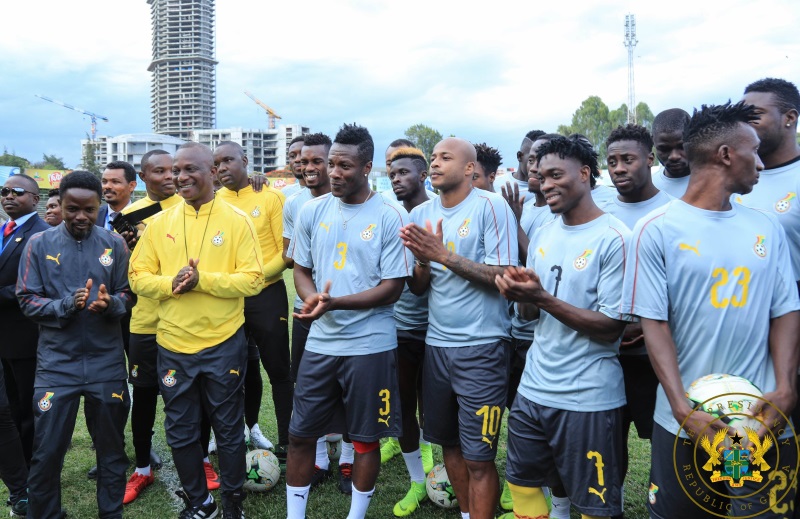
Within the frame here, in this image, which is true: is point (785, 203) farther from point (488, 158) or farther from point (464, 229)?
point (488, 158)

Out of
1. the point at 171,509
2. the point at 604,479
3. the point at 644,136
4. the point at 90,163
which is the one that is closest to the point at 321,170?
the point at 644,136

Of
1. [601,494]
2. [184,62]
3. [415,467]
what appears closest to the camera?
[601,494]

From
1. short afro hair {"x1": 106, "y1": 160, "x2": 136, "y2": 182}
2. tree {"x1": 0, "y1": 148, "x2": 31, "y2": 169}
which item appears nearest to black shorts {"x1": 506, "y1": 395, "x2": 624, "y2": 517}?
short afro hair {"x1": 106, "y1": 160, "x2": 136, "y2": 182}

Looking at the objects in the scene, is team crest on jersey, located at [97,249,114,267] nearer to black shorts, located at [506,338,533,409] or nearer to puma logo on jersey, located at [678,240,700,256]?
black shorts, located at [506,338,533,409]

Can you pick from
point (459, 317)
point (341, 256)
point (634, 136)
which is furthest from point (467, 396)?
point (634, 136)

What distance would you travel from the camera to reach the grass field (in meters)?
4.58

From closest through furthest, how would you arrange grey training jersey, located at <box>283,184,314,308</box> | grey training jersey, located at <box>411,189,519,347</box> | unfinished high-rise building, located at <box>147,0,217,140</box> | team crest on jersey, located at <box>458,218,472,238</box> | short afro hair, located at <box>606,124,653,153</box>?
grey training jersey, located at <box>411,189,519,347</box>
team crest on jersey, located at <box>458,218,472,238</box>
short afro hair, located at <box>606,124,653,153</box>
grey training jersey, located at <box>283,184,314,308</box>
unfinished high-rise building, located at <box>147,0,217,140</box>

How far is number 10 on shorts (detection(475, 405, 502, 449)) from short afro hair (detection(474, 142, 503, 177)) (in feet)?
7.92

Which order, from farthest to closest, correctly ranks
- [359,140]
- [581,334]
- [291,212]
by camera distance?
[291,212] → [359,140] → [581,334]

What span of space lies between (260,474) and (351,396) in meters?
1.44

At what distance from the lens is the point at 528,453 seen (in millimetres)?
3303

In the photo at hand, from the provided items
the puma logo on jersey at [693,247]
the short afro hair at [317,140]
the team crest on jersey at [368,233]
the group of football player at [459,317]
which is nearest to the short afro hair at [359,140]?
the group of football player at [459,317]

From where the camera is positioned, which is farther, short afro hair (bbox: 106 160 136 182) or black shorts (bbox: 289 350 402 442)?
short afro hair (bbox: 106 160 136 182)

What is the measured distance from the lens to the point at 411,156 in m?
5.22
